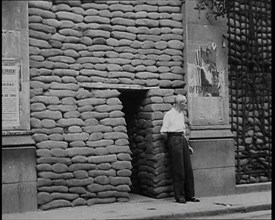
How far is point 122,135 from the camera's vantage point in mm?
9852

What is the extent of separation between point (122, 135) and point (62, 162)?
4.18 ft

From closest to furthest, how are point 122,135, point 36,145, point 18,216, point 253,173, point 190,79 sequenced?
point 18,216
point 36,145
point 122,135
point 190,79
point 253,173

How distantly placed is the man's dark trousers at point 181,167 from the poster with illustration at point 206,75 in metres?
1.35

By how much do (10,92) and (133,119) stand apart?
9.31ft

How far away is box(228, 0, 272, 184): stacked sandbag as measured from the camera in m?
11.5

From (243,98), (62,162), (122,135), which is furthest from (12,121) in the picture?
(243,98)

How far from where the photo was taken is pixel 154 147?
33.4ft

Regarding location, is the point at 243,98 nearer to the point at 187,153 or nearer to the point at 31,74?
the point at 187,153

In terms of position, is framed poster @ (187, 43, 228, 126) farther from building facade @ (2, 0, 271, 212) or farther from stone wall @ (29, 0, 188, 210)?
stone wall @ (29, 0, 188, 210)

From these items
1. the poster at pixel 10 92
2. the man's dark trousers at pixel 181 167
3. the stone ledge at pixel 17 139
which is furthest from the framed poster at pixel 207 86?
the poster at pixel 10 92

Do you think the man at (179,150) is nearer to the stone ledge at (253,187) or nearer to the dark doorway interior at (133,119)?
the dark doorway interior at (133,119)

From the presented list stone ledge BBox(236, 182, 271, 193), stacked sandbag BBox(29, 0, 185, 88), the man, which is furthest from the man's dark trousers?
stone ledge BBox(236, 182, 271, 193)

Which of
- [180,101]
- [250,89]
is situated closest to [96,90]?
[180,101]

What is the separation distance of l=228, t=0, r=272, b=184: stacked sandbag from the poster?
15.6 feet
